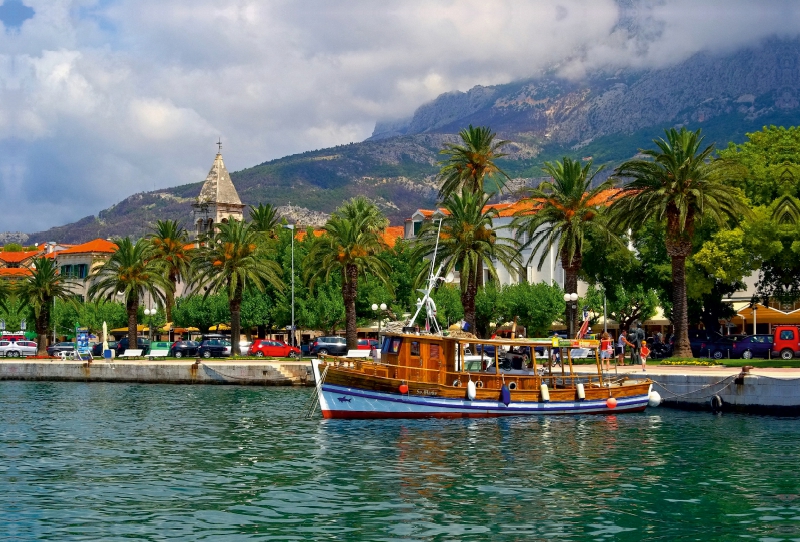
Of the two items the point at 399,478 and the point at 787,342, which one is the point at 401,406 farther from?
the point at 787,342

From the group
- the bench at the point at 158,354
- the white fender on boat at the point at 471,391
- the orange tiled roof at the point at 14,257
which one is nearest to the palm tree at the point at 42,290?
the bench at the point at 158,354

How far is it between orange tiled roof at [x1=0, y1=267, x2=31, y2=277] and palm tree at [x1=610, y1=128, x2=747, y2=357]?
97.9 metres

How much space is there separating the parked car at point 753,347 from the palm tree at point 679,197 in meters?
8.16

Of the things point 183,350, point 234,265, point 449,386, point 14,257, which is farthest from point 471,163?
point 14,257

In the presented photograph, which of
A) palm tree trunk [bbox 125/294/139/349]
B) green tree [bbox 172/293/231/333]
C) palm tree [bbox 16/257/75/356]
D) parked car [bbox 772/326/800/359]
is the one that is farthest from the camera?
green tree [bbox 172/293/231/333]

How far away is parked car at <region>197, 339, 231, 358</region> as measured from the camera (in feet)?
250

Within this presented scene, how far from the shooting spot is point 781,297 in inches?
2502

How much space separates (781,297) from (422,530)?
4958 centimetres

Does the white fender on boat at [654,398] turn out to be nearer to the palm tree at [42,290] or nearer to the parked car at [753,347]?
the parked car at [753,347]

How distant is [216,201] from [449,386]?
108311mm

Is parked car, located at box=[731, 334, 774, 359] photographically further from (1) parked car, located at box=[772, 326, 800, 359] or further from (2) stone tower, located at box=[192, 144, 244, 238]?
(2) stone tower, located at box=[192, 144, 244, 238]

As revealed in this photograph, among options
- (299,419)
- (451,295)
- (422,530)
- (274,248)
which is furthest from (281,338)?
(422,530)

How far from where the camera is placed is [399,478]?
26203 mm

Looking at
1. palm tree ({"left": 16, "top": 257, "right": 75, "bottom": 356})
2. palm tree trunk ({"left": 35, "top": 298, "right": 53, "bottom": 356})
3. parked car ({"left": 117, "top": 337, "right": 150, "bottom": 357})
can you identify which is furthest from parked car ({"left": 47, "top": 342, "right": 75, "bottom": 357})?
parked car ({"left": 117, "top": 337, "right": 150, "bottom": 357})
